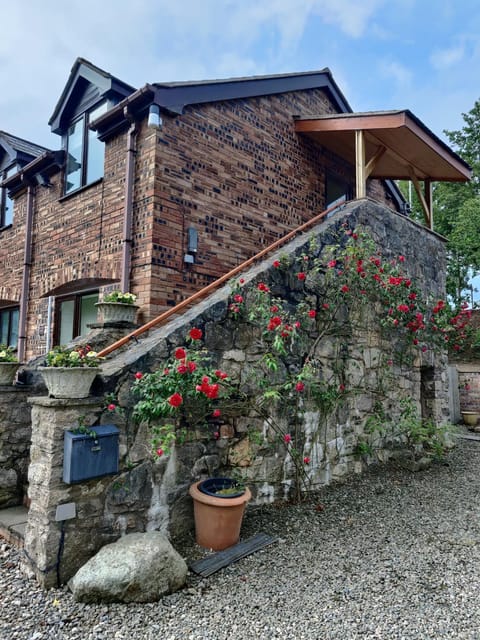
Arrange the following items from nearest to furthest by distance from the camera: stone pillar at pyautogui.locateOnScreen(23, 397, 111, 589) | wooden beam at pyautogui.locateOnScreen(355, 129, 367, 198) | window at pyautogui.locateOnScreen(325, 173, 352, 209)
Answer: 1. stone pillar at pyautogui.locateOnScreen(23, 397, 111, 589)
2. wooden beam at pyautogui.locateOnScreen(355, 129, 367, 198)
3. window at pyautogui.locateOnScreen(325, 173, 352, 209)

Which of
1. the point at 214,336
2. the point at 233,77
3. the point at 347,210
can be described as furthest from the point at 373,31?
the point at 214,336

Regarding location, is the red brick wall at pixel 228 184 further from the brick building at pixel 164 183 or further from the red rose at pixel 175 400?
the red rose at pixel 175 400

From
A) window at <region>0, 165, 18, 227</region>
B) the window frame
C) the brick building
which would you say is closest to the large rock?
the brick building

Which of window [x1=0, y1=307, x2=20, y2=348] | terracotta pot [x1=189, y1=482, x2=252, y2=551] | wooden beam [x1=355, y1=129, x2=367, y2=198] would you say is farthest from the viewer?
window [x1=0, y1=307, x2=20, y2=348]

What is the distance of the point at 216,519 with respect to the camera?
3467 mm

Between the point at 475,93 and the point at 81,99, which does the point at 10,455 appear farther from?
the point at 475,93

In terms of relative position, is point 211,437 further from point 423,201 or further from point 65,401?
point 423,201

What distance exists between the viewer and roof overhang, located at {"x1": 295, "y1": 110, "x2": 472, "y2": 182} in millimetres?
6719

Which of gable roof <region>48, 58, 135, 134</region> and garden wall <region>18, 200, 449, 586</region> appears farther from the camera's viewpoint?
gable roof <region>48, 58, 135, 134</region>

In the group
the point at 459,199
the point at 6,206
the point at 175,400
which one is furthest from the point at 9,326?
the point at 459,199

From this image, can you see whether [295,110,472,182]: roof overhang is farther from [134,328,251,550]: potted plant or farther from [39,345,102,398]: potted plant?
[39,345,102,398]: potted plant

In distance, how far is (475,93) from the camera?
17625mm

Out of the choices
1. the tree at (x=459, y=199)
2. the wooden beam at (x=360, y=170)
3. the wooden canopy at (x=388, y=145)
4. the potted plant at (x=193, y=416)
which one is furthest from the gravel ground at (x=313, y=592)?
the tree at (x=459, y=199)

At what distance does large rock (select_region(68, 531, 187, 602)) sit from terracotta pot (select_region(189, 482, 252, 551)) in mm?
483
